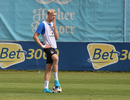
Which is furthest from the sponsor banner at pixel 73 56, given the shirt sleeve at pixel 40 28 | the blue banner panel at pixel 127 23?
the shirt sleeve at pixel 40 28

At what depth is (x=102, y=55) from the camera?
14016mm

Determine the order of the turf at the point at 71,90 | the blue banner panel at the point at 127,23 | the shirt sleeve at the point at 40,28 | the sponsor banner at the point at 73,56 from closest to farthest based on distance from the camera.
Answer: the turf at the point at 71,90 < the shirt sleeve at the point at 40,28 < the sponsor banner at the point at 73,56 < the blue banner panel at the point at 127,23

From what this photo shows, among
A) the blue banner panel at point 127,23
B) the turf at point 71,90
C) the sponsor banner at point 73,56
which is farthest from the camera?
the blue banner panel at point 127,23

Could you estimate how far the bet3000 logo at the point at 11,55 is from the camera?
14023mm

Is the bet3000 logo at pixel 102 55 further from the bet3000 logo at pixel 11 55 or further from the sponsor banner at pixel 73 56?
the bet3000 logo at pixel 11 55

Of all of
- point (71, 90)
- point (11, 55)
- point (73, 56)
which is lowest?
point (73, 56)

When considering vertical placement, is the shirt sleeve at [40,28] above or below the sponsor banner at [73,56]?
above

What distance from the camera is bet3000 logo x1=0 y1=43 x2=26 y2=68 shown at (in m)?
14.0

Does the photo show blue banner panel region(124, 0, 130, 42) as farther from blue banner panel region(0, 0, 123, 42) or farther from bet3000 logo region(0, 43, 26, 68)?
bet3000 logo region(0, 43, 26, 68)

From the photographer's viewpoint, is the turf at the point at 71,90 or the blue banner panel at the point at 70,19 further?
the blue banner panel at the point at 70,19

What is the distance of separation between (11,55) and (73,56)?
309cm

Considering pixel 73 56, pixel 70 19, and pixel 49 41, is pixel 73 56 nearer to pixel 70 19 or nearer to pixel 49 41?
Answer: pixel 70 19

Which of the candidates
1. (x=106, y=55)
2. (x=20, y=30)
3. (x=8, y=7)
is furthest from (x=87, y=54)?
(x=8, y=7)

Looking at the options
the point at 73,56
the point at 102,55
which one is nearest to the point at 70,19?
Answer: the point at 73,56
